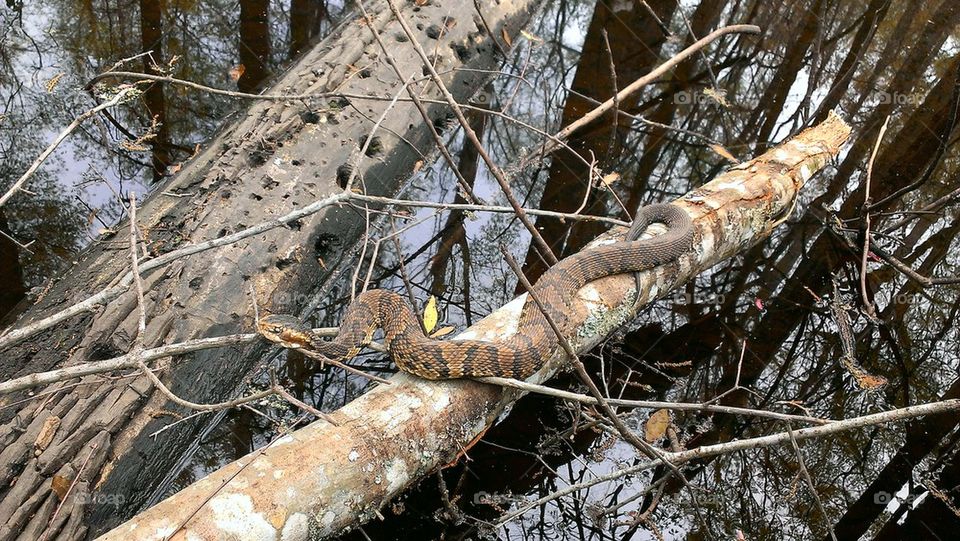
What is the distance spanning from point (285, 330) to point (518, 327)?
1213 mm

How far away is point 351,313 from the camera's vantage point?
3.73m

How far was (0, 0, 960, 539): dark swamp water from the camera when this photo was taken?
436 cm

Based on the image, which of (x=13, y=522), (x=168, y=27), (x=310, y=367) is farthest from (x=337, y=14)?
(x=13, y=522)

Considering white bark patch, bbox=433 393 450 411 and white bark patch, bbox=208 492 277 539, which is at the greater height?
white bark patch, bbox=433 393 450 411

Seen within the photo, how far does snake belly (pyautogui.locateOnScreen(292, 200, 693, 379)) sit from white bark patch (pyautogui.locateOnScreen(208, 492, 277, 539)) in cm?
103

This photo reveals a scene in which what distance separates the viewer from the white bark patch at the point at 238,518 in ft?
8.11

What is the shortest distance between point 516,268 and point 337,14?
780cm

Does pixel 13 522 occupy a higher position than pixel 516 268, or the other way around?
pixel 516 268

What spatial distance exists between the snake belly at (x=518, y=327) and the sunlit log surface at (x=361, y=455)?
0.08 m

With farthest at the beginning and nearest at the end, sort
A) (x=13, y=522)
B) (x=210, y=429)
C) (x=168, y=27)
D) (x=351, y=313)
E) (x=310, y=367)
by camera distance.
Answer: (x=168, y=27), (x=310, y=367), (x=210, y=429), (x=351, y=313), (x=13, y=522)

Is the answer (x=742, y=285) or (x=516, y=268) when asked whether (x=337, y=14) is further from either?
(x=516, y=268)

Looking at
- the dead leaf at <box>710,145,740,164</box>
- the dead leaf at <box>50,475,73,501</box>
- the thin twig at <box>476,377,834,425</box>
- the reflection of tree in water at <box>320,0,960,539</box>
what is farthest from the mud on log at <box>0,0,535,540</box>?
the dead leaf at <box>710,145,740,164</box>
